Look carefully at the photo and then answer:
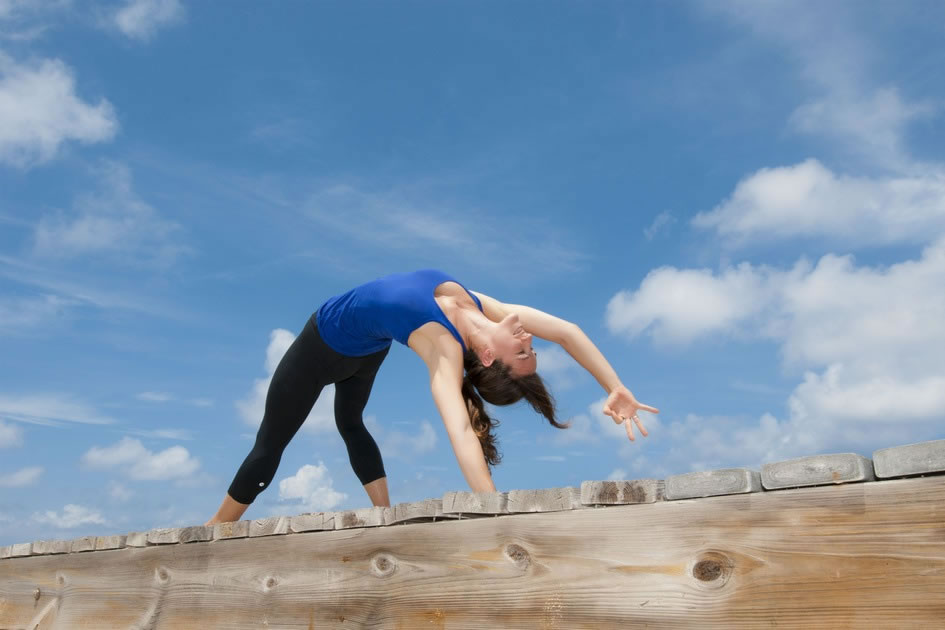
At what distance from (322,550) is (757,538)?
1.83 m

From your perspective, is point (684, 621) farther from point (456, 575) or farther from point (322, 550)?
point (322, 550)

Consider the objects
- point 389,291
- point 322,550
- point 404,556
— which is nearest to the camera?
point 404,556

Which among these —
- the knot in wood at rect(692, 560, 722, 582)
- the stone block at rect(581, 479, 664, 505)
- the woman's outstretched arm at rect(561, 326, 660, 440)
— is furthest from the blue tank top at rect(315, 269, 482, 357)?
the knot in wood at rect(692, 560, 722, 582)

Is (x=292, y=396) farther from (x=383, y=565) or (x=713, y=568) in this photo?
(x=713, y=568)

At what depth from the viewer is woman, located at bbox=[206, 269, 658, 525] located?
4.04 metres

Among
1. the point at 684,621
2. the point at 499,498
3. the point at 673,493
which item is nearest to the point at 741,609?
the point at 684,621

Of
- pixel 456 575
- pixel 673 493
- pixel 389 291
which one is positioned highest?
pixel 389 291

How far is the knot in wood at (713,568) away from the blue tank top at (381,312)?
201 centimetres

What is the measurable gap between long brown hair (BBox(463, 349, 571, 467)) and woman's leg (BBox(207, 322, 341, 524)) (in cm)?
93

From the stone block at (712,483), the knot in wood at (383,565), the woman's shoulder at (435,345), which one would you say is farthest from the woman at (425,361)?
the stone block at (712,483)

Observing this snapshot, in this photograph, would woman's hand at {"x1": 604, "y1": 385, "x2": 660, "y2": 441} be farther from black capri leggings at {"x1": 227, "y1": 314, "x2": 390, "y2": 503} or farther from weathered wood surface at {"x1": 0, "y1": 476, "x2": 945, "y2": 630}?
weathered wood surface at {"x1": 0, "y1": 476, "x2": 945, "y2": 630}

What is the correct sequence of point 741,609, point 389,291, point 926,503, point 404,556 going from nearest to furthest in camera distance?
point 926,503 < point 741,609 < point 404,556 < point 389,291

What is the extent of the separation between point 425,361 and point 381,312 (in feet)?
1.43

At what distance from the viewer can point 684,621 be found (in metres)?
2.30
